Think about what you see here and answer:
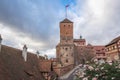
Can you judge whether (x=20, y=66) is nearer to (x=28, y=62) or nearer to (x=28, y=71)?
(x=28, y=71)

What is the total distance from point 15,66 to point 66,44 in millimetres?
53238

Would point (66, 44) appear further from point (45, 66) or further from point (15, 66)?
A: point (15, 66)

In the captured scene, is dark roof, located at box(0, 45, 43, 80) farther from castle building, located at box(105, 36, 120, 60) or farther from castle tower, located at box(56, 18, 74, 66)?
castle tower, located at box(56, 18, 74, 66)

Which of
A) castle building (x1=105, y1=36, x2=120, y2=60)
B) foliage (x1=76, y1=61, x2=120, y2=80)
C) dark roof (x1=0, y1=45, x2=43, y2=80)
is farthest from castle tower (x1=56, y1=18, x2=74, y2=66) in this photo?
foliage (x1=76, y1=61, x2=120, y2=80)

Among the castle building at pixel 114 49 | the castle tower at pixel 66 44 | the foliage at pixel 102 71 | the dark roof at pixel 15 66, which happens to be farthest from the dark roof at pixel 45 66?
the castle tower at pixel 66 44

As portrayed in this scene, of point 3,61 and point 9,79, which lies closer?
point 9,79

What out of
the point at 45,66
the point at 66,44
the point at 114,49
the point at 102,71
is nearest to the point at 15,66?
the point at 45,66

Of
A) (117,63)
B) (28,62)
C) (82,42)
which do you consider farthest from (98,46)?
(117,63)

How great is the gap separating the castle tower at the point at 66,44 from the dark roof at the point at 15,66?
42.9 metres

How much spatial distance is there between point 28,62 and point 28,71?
10.6ft

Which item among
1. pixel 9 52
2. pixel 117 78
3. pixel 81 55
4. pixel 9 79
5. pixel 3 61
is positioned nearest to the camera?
pixel 117 78

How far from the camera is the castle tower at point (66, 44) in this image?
81062 millimetres

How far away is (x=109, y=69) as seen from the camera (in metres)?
10.2

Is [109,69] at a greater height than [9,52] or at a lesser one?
lesser
